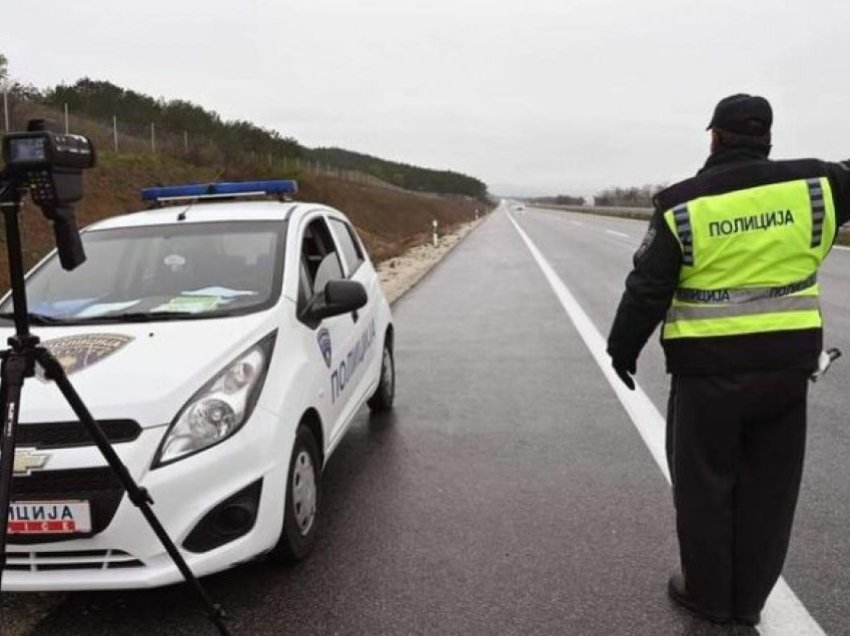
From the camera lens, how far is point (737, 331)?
2.99 metres

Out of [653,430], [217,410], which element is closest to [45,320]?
[217,410]

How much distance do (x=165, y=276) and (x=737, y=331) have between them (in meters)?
3.05

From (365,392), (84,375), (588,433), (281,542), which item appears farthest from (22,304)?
(588,433)

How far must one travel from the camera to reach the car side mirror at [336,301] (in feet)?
13.9

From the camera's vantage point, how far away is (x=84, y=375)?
329 centimetres

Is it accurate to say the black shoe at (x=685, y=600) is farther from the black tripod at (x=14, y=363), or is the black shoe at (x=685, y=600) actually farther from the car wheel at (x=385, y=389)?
the car wheel at (x=385, y=389)

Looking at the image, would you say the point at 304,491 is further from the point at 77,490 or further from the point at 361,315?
the point at 361,315

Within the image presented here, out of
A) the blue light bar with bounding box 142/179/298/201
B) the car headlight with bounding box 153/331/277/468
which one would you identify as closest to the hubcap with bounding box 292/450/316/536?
the car headlight with bounding box 153/331/277/468

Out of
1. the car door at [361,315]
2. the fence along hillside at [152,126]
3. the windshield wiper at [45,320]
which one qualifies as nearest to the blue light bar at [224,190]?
the car door at [361,315]

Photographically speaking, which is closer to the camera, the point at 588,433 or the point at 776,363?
the point at 776,363

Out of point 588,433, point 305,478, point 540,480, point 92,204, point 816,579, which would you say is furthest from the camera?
point 92,204

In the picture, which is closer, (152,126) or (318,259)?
(318,259)

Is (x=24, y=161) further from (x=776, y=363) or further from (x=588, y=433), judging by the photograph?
(x=588, y=433)

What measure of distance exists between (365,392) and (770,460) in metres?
2.86
